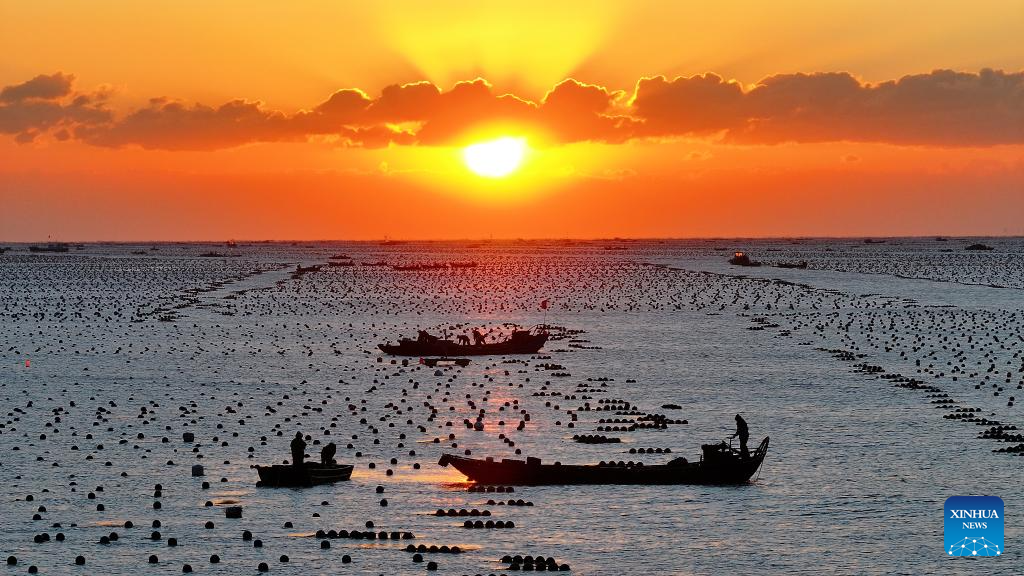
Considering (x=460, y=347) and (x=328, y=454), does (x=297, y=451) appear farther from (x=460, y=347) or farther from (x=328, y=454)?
(x=460, y=347)

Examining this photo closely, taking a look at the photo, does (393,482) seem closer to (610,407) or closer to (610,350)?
(610,407)

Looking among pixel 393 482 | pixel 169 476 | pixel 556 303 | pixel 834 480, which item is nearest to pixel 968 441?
pixel 834 480

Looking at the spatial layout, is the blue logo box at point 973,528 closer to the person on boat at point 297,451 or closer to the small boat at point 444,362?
the person on boat at point 297,451

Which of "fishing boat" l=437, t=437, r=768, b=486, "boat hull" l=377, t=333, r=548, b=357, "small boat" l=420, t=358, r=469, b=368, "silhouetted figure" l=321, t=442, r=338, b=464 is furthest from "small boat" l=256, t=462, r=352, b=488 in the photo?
"boat hull" l=377, t=333, r=548, b=357

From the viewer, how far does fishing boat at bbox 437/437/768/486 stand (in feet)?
133

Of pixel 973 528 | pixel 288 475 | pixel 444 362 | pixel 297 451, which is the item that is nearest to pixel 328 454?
pixel 297 451

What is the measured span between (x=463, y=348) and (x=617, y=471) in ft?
128

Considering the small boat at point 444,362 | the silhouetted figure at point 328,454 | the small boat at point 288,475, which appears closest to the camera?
the small boat at point 288,475

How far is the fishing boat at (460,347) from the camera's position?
76.9 metres

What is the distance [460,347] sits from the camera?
79.1m

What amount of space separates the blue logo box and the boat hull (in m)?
43.0

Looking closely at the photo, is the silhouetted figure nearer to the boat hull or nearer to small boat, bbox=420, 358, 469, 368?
small boat, bbox=420, 358, 469, 368

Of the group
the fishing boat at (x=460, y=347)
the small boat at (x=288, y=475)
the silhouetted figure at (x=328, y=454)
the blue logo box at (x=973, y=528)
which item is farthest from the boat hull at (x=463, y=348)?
the blue logo box at (x=973, y=528)

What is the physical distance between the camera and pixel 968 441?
47.8 m
